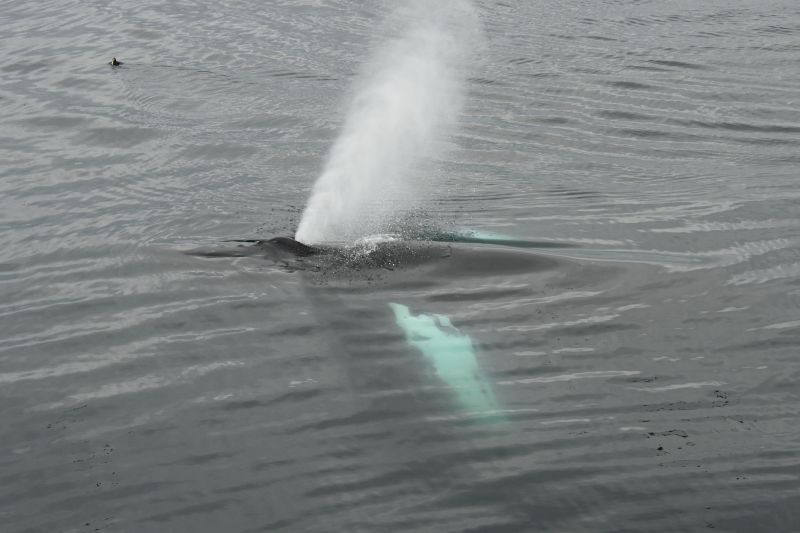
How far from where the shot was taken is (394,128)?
27.4 meters

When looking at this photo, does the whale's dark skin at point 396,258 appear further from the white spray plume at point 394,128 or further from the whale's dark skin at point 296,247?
the white spray plume at point 394,128

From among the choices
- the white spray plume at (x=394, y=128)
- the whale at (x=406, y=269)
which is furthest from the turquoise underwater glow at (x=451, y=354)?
the white spray plume at (x=394, y=128)

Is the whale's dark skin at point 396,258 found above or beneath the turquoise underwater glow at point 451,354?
above

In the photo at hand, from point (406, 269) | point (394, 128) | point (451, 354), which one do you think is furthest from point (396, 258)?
point (394, 128)

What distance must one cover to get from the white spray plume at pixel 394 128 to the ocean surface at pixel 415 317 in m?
0.72

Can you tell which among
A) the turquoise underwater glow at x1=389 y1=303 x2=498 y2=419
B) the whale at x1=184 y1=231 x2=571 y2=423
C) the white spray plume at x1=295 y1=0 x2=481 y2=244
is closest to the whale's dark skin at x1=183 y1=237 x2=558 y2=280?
the whale at x1=184 y1=231 x2=571 y2=423

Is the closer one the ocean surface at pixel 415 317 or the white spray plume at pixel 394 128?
the ocean surface at pixel 415 317

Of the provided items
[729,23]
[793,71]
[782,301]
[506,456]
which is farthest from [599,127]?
[506,456]

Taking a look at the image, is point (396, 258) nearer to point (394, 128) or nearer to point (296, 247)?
point (296, 247)

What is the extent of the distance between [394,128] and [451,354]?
12843 mm

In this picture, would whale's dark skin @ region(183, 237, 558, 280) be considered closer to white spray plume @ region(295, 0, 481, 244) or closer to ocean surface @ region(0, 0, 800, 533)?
ocean surface @ region(0, 0, 800, 533)

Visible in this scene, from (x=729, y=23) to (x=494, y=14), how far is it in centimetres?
983

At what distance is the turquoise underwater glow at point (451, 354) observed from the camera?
14.7 meters

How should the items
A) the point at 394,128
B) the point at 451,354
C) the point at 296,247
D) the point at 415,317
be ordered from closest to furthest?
the point at 451,354
the point at 415,317
the point at 296,247
the point at 394,128
